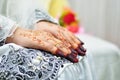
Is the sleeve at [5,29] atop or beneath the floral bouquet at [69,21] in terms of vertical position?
atop

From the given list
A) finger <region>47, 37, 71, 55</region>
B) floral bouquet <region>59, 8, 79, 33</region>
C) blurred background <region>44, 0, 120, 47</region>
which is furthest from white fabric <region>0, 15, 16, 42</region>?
blurred background <region>44, 0, 120, 47</region>

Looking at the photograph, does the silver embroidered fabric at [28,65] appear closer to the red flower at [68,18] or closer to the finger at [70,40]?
the finger at [70,40]

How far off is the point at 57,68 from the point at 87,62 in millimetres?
186

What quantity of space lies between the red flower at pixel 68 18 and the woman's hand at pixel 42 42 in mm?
1137

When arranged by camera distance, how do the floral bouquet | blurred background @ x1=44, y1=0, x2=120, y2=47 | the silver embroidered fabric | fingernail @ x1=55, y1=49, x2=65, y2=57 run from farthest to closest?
blurred background @ x1=44, y1=0, x2=120, y2=47 < the floral bouquet < fingernail @ x1=55, y1=49, x2=65, y2=57 < the silver embroidered fabric

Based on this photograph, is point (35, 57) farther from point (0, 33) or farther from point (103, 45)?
point (103, 45)

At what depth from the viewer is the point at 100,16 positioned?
271 cm

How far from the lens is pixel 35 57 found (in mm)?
960

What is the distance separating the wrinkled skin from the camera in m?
1.01

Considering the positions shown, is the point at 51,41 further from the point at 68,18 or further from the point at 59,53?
the point at 68,18

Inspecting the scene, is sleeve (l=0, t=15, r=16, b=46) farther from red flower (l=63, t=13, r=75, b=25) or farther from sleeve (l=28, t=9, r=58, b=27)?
red flower (l=63, t=13, r=75, b=25)

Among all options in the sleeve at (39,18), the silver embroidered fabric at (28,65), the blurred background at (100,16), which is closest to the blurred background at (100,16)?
the blurred background at (100,16)

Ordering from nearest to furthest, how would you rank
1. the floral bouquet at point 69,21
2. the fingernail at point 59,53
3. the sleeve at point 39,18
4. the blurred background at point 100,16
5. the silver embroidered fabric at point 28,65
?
the silver embroidered fabric at point 28,65
the fingernail at point 59,53
the sleeve at point 39,18
the floral bouquet at point 69,21
the blurred background at point 100,16

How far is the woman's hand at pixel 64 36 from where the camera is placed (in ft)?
3.59
